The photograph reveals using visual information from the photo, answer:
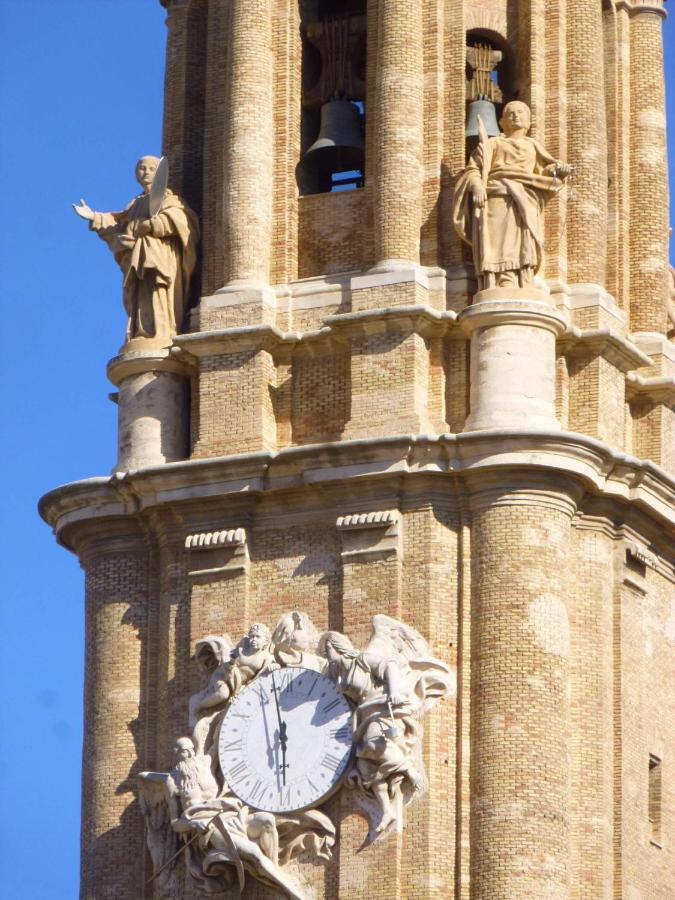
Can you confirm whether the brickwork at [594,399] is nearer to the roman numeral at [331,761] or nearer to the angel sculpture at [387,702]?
the angel sculpture at [387,702]

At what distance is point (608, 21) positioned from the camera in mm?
52531

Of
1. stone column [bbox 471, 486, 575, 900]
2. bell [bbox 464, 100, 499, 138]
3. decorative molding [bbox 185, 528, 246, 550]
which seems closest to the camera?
stone column [bbox 471, 486, 575, 900]

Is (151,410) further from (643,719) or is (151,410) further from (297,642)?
(643,719)

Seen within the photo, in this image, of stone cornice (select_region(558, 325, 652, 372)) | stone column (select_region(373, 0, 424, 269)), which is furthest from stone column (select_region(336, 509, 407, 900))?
stone column (select_region(373, 0, 424, 269))

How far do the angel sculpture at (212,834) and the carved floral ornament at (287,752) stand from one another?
0.01 metres

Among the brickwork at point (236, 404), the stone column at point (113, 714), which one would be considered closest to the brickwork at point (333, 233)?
the brickwork at point (236, 404)

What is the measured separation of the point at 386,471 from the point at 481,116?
512 cm

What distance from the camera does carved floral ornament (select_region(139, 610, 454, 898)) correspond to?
155ft

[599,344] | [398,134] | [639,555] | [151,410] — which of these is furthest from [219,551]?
[398,134]

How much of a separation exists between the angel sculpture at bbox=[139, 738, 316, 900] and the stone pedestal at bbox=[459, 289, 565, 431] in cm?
471

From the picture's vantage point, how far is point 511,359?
48.7 meters

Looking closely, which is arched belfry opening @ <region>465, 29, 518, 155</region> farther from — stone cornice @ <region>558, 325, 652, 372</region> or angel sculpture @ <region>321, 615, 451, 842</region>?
angel sculpture @ <region>321, 615, 451, 842</region>

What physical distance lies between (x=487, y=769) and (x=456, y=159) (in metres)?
7.30

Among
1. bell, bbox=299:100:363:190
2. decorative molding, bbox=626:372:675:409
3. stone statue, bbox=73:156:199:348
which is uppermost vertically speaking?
bell, bbox=299:100:363:190
